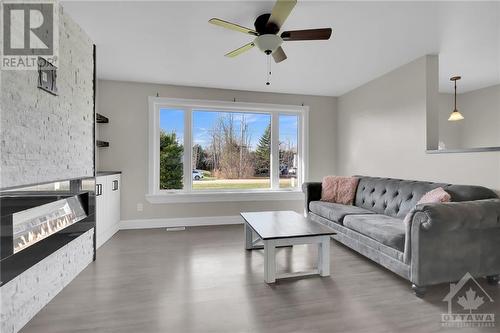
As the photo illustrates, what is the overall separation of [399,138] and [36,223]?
13.6 feet

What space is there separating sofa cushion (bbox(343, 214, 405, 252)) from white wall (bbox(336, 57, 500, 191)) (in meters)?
0.87

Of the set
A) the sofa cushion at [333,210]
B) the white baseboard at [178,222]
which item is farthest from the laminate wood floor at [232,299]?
the white baseboard at [178,222]

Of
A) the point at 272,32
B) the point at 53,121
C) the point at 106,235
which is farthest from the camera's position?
the point at 106,235

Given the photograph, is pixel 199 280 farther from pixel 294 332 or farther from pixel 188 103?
pixel 188 103

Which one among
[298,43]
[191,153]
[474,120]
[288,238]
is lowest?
[288,238]

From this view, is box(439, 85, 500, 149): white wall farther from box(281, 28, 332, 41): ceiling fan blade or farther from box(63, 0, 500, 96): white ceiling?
box(281, 28, 332, 41): ceiling fan blade

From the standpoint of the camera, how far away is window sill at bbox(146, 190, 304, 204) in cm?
425

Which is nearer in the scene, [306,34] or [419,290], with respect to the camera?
[419,290]

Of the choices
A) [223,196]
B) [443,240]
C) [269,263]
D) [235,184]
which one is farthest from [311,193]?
[443,240]

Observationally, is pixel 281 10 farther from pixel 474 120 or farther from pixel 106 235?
pixel 474 120

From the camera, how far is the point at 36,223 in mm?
1917

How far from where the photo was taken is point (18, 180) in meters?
1.65

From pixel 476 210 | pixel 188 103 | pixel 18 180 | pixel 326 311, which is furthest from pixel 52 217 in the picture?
pixel 476 210

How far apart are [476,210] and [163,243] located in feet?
11.1
